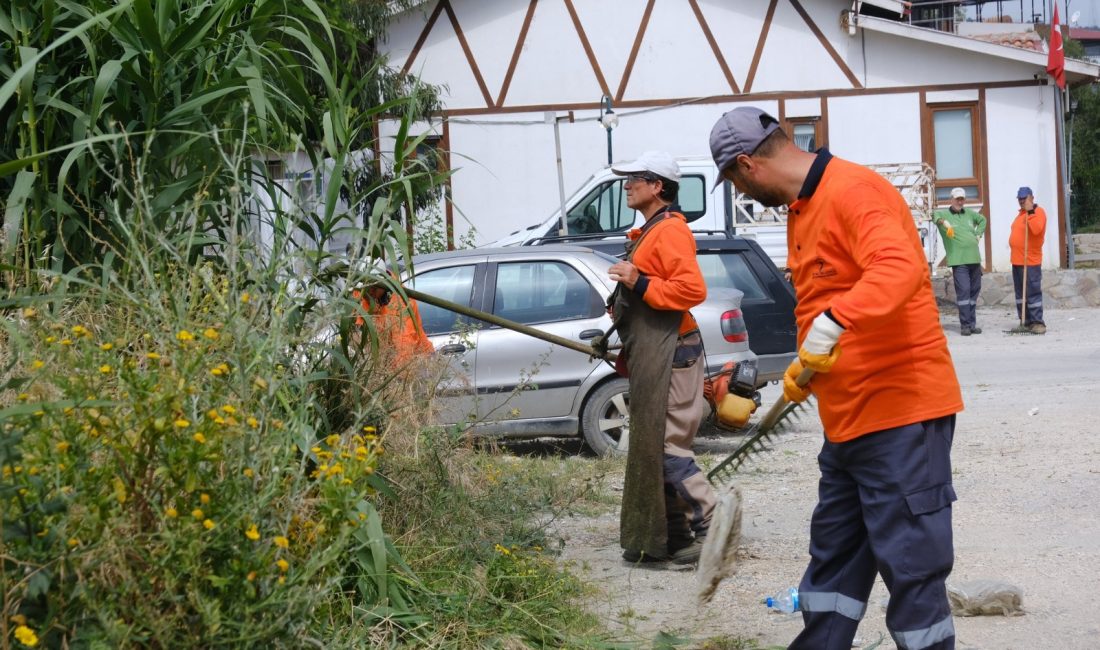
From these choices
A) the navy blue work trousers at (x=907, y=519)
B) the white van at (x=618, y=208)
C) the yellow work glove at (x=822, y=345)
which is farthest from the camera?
the white van at (x=618, y=208)

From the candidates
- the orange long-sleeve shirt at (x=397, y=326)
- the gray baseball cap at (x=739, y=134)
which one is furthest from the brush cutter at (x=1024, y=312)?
the gray baseball cap at (x=739, y=134)

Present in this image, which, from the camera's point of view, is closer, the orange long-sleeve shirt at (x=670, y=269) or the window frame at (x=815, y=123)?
the orange long-sleeve shirt at (x=670, y=269)

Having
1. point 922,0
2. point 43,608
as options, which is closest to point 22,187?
point 43,608

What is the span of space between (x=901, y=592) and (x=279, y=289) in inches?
83.7

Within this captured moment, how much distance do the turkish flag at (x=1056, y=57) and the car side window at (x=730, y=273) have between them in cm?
1308

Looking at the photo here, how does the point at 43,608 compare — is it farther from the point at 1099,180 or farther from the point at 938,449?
the point at 1099,180

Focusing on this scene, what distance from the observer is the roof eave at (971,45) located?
21.4 meters

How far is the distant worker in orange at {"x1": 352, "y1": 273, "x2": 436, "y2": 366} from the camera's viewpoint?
453 centimetres

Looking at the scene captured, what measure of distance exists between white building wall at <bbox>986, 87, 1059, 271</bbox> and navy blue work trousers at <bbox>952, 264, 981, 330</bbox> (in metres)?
5.69

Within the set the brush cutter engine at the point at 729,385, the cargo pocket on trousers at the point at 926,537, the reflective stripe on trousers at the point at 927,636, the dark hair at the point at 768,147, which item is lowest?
the reflective stripe on trousers at the point at 927,636

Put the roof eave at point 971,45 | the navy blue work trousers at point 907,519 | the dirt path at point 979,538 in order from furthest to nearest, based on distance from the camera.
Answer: the roof eave at point 971,45, the dirt path at point 979,538, the navy blue work trousers at point 907,519

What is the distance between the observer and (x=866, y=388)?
12.0 feet

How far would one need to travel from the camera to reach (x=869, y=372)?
3654 mm

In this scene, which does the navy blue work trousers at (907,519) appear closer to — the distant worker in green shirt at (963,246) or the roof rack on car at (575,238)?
the roof rack on car at (575,238)
